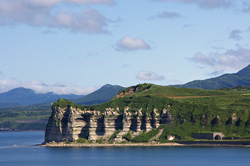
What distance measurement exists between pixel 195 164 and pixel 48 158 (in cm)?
4932

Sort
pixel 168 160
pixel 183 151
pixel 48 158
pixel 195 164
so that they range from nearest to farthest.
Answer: pixel 195 164
pixel 168 160
pixel 48 158
pixel 183 151

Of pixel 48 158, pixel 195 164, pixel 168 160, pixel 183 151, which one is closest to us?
pixel 195 164

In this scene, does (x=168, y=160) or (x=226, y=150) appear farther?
(x=226, y=150)

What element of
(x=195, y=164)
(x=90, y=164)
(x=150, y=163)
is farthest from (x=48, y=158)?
(x=195, y=164)

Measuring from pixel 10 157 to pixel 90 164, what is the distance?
4176 cm

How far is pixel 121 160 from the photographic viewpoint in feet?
574

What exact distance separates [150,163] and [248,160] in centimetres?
2663

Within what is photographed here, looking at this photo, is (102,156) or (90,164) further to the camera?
(102,156)

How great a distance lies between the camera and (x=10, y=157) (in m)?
198

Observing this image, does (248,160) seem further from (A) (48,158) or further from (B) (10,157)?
(B) (10,157)

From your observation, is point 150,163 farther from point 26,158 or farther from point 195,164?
point 26,158

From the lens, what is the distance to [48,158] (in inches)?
7357

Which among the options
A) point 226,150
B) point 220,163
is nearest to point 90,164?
point 220,163

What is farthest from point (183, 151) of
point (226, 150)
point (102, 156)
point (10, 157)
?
point (10, 157)
